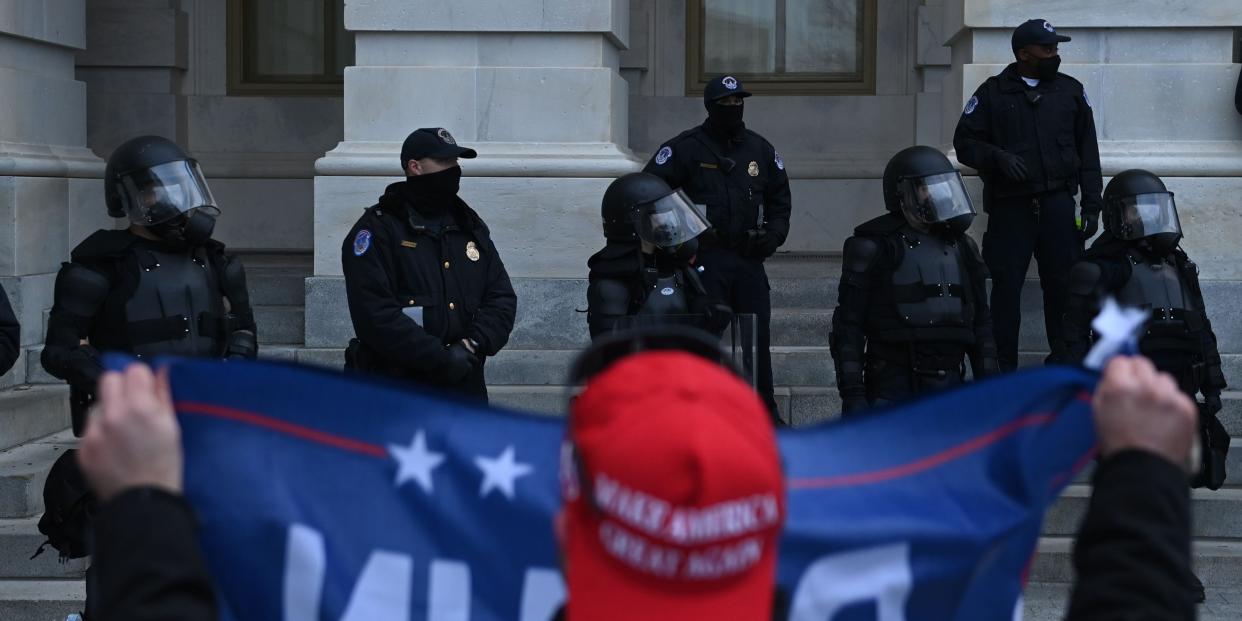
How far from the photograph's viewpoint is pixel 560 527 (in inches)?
58.1

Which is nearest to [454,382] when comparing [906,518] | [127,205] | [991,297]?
[127,205]

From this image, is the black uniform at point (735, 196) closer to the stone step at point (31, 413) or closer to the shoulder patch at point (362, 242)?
the shoulder patch at point (362, 242)

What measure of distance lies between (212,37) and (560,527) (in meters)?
10.5

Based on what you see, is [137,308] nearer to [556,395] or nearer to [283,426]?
[556,395]

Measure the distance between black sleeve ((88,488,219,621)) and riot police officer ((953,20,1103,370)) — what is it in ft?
22.5

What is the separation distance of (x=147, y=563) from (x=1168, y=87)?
811 centimetres

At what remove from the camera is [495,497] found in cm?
211

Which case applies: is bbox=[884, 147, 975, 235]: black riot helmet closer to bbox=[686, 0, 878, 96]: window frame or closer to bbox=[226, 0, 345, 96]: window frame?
bbox=[686, 0, 878, 96]: window frame

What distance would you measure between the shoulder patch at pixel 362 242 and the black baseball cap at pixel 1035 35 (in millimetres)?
3663

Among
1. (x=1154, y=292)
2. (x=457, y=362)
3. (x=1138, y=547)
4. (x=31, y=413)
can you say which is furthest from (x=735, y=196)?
(x=1138, y=547)

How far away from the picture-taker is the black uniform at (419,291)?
6.20 m

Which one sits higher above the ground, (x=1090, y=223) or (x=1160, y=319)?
(x=1090, y=223)

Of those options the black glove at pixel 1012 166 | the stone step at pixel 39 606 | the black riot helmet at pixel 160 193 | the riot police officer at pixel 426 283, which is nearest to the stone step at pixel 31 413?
the stone step at pixel 39 606

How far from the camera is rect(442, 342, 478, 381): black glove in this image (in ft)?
20.3
